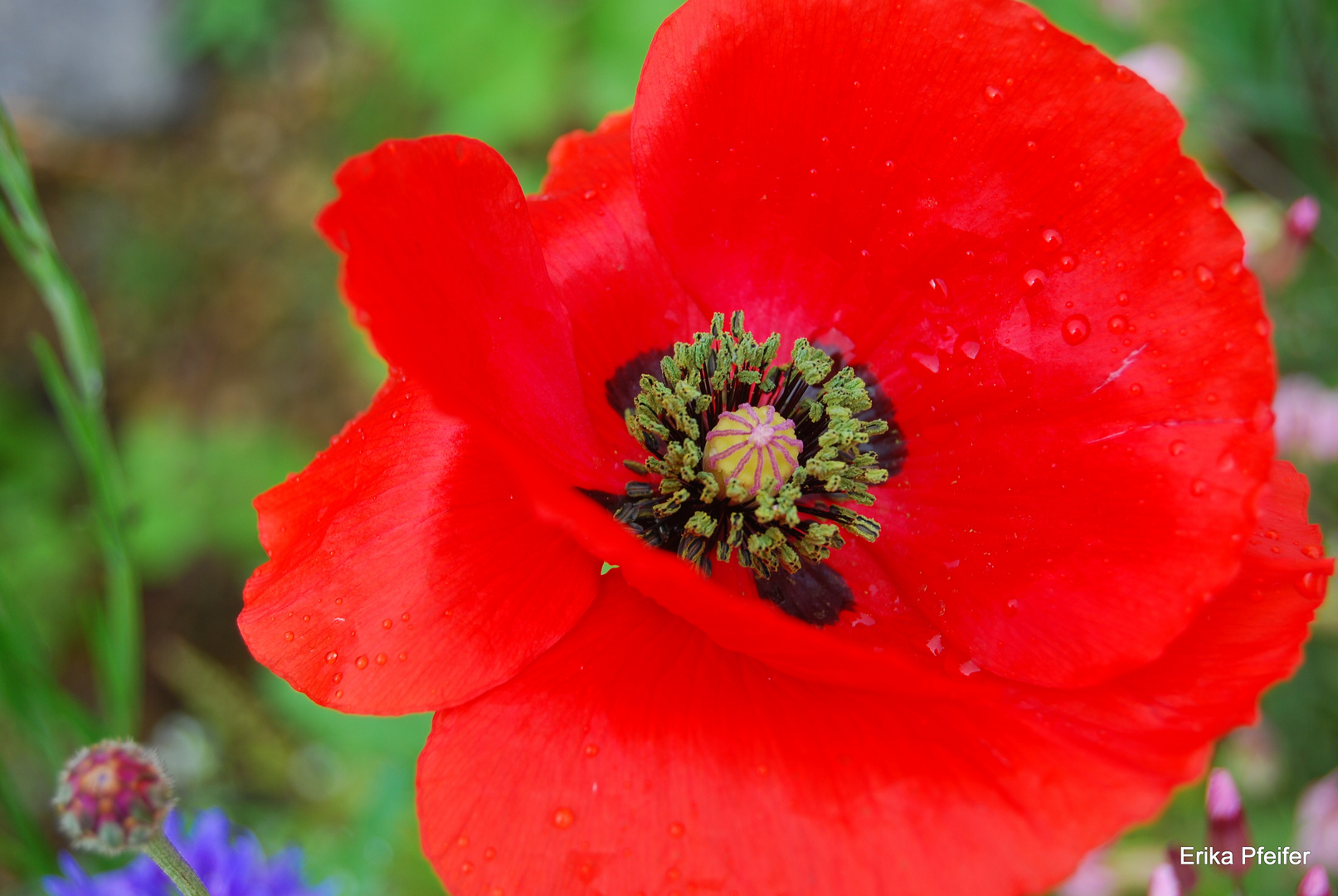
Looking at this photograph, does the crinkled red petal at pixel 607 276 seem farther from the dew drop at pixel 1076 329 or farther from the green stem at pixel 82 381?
the green stem at pixel 82 381

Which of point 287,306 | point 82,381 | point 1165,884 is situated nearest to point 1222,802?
point 1165,884

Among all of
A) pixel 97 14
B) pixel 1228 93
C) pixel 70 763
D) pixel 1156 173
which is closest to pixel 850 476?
pixel 1156 173

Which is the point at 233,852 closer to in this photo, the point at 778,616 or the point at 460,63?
the point at 778,616

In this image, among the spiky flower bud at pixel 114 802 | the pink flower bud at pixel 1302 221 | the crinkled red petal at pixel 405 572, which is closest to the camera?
the spiky flower bud at pixel 114 802

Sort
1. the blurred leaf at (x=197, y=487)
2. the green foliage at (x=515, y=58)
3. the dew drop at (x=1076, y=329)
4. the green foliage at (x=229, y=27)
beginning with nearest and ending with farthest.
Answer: the dew drop at (x=1076, y=329) < the blurred leaf at (x=197, y=487) < the green foliage at (x=515, y=58) < the green foliage at (x=229, y=27)

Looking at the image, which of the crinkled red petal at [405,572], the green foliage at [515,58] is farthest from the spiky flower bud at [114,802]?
the green foliage at [515,58]

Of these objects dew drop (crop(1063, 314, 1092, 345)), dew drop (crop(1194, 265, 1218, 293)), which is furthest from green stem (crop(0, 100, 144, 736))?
dew drop (crop(1194, 265, 1218, 293))

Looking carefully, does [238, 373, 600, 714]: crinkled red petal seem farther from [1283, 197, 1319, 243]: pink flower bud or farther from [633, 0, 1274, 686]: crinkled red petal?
[1283, 197, 1319, 243]: pink flower bud

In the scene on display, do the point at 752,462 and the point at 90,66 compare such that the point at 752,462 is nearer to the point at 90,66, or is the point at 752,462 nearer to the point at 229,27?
the point at 229,27
